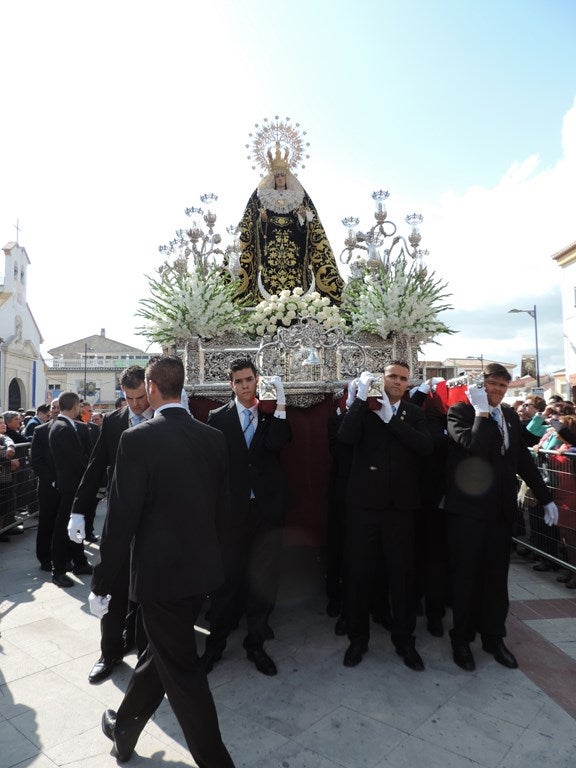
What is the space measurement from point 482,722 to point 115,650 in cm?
219

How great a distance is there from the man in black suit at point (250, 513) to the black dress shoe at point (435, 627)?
123 cm

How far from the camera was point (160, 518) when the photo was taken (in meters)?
2.19

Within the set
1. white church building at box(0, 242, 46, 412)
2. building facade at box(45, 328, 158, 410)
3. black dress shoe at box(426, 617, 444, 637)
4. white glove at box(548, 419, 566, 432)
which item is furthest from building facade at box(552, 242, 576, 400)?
building facade at box(45, 328, 158, 410)

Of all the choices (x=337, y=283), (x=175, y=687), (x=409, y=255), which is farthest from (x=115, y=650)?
(x=337, y=283)

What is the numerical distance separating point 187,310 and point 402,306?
2.03 metres

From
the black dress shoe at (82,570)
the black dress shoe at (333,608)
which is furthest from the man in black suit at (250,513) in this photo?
the black dress shoe at (82,570)

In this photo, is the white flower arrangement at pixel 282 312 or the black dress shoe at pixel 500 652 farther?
the white flower arrangement at pixel 282 312

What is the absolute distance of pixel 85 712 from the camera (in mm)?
2756

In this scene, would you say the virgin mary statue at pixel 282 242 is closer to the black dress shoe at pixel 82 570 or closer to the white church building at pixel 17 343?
the black dress shoe at pixel 82 570

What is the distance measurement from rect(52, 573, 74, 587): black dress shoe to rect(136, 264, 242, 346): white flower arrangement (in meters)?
2.48

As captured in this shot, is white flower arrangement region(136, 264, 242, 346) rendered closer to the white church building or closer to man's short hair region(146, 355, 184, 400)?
man's short hair region(146, 355, 184, 400)

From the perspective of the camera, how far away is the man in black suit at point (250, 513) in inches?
132

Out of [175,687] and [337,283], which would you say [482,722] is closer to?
[175,687]

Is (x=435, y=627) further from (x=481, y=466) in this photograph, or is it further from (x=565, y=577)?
(x=565, y=577)
